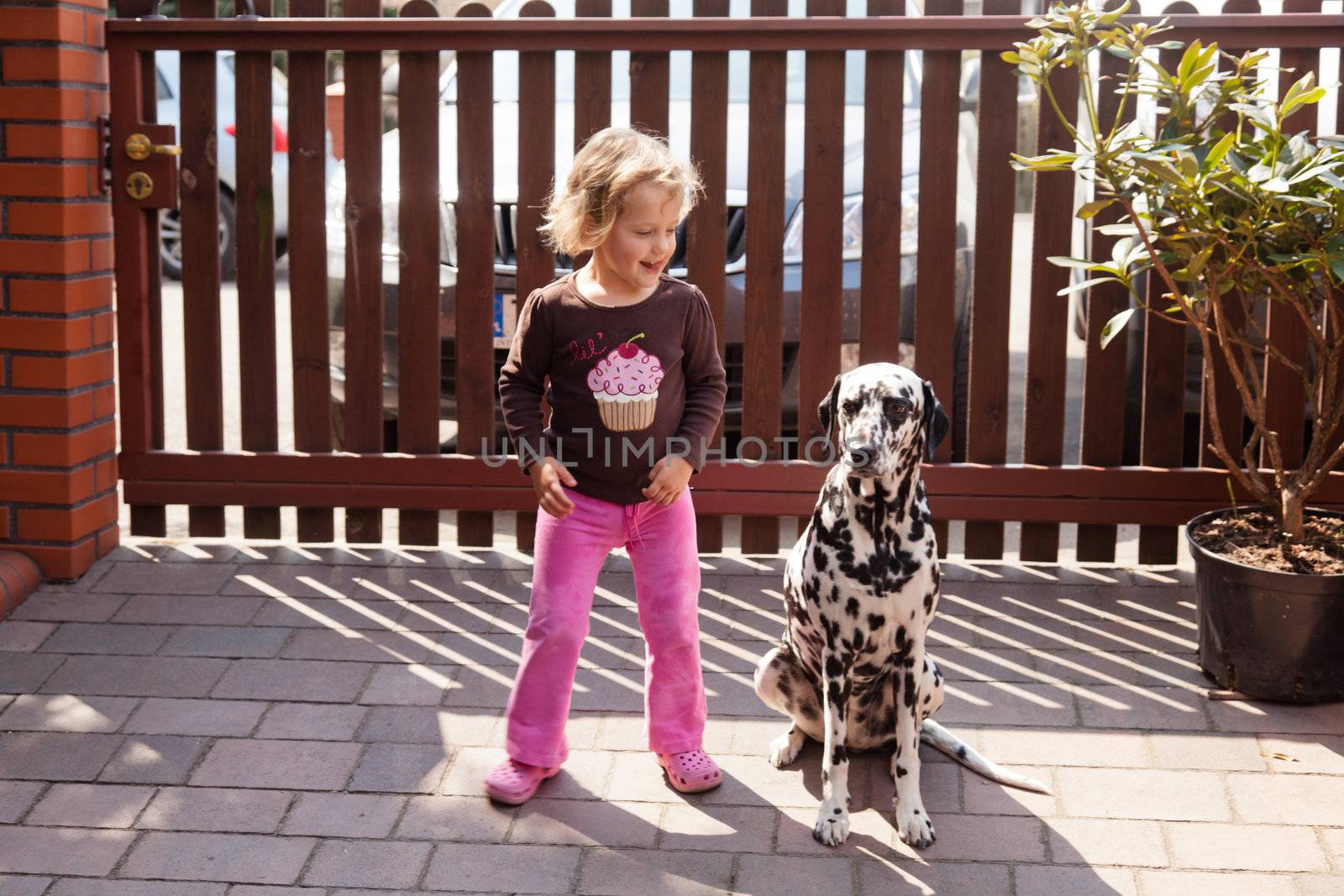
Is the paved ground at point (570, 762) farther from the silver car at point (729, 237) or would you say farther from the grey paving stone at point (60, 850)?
the silver car at point (729, 237)

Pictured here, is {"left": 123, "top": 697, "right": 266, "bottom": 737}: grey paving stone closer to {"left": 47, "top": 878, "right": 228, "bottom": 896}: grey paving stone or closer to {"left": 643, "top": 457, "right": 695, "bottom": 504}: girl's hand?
{"left": 47, "top": 878, "right": 228, "bottom": 896}: grey paving stone

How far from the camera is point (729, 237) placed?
5641mm

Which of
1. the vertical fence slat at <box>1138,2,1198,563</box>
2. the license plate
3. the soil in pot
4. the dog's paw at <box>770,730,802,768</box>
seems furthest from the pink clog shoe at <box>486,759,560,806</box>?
the vertical fence slat at <box>1138,2,1198,563</box>

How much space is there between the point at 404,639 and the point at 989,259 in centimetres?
229

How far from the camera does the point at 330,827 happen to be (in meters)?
3.38

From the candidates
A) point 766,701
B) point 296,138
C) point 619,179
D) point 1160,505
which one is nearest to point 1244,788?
point 766,701

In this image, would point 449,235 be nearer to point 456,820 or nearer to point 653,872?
point 456,820

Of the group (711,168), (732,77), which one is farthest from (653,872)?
(732,77)

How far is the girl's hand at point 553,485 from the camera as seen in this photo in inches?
135

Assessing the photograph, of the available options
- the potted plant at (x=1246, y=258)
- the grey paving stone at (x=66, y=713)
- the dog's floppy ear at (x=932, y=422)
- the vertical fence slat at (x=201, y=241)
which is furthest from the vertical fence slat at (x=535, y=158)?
the dog's floppy ear at (x=932, y=422)

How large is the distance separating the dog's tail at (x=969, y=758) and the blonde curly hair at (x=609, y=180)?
4.67ft

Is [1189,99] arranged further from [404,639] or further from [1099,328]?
[404,639]

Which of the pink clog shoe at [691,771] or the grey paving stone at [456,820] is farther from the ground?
the pink clog shoe at [691,771]

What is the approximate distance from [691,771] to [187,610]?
1.99 metres
